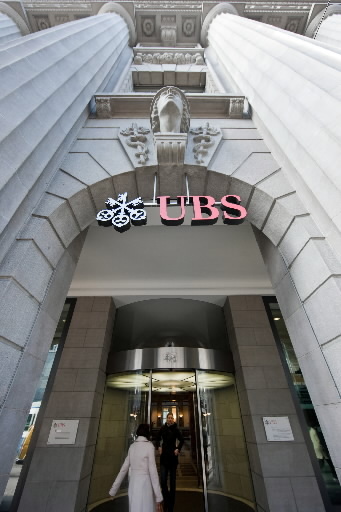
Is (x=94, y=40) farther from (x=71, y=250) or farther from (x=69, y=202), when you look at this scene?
(x=71, y=250)

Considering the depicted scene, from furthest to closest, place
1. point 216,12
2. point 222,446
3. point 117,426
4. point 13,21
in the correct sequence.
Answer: point 216,12 < point 13,21 < point 117,426 < point 222,446

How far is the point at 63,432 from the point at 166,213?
663cm

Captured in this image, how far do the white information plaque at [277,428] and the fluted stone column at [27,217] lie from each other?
20.0ft

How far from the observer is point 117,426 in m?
7.51

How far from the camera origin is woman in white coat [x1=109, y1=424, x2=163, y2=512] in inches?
163

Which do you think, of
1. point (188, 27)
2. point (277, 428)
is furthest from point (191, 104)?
point (188, 27)

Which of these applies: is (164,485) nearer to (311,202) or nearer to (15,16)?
(311,202)

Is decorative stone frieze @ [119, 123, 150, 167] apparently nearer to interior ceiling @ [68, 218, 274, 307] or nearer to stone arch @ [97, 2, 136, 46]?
interior ceiling @ [68, 218, 274, 307]

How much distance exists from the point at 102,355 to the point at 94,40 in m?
10.8

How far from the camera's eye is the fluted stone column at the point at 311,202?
3479 mm

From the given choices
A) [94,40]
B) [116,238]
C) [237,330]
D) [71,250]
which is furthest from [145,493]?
[94,40]

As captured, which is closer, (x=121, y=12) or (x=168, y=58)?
(x=168, y=58)

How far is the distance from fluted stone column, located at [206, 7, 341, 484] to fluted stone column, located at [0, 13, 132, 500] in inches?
164

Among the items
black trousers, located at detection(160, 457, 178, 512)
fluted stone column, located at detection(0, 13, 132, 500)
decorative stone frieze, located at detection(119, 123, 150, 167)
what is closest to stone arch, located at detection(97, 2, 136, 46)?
fluted stone column, located at detection(0, 13, 132, 500)
